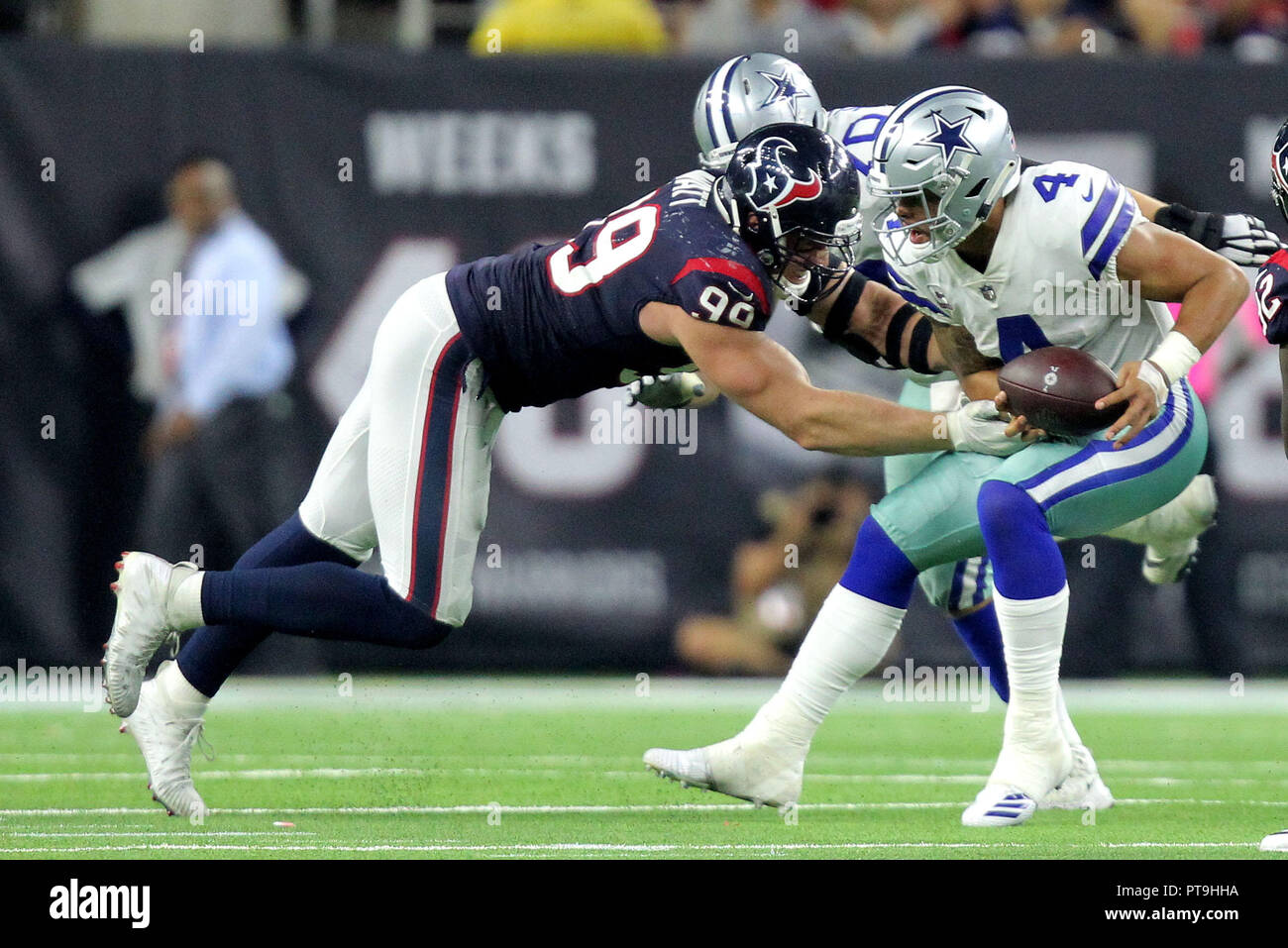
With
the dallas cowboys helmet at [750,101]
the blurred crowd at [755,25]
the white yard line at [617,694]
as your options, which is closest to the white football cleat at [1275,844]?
the dallas cowboys helmet at [750,101]

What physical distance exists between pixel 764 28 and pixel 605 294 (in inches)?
199

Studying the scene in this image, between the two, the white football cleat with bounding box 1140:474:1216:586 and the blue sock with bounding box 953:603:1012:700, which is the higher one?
the white football cleat with bounding box 1140:474:1216:586

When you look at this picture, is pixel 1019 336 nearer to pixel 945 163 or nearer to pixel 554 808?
pixel 945 163

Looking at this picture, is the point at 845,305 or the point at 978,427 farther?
the point at 845,305

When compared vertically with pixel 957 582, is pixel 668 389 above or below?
above

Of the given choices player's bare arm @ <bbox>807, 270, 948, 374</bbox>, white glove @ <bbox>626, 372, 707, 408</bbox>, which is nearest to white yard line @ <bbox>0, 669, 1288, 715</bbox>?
white glove @ <bbox>626, 372, 707, 408</bbox>

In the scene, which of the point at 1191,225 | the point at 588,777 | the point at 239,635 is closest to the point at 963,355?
the point at 1191,225

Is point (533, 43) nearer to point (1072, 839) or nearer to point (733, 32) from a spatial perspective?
point (733, 32)

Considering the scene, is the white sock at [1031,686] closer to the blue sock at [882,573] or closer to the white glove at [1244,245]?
the blue sock at [882,573]

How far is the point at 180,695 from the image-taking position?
4.91 meters

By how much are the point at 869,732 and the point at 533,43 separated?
3544 mm

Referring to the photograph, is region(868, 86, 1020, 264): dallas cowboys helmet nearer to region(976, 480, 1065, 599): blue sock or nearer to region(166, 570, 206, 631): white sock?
region(976, 480, 1065, 599): blue sock

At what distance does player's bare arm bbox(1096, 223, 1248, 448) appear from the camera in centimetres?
452

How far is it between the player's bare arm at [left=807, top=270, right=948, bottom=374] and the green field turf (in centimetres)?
115
